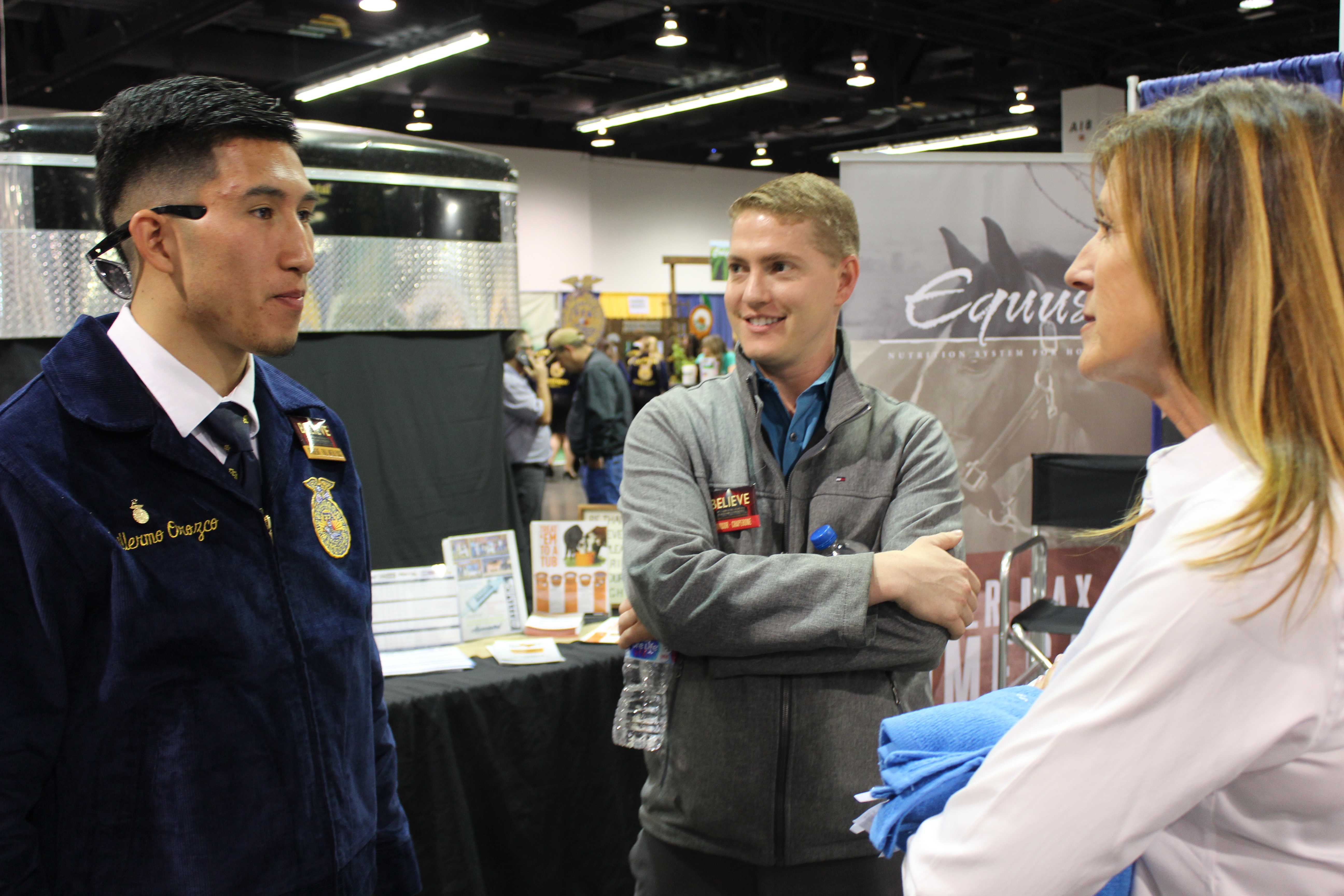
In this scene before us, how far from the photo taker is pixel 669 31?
9.54 meters

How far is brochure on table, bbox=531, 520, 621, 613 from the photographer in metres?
2.82

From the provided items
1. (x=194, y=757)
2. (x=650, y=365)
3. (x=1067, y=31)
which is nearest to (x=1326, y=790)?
(x=194, y=757)

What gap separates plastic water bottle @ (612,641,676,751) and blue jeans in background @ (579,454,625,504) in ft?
18.3

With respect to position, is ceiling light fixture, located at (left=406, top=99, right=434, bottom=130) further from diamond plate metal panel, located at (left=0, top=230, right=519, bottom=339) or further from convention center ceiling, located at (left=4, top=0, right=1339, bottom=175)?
diamond plate metal panel, located at (left=0, top=230, right=519, bottom=339)

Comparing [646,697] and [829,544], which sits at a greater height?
[829,544]

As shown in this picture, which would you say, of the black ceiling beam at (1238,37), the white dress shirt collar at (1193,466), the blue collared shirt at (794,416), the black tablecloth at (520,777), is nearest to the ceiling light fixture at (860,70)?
the black ceiling beam at (1238,37)

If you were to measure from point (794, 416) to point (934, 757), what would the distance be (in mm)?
914

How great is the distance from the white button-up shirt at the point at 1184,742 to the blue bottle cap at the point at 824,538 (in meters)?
0.80

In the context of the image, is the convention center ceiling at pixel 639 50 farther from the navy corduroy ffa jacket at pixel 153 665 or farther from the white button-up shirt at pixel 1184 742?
the white button-up shirt at pixel 1184 742

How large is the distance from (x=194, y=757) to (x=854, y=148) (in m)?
17.7

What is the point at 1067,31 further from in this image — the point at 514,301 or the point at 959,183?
the point at 514,301

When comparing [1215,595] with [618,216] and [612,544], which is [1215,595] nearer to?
[612,544]

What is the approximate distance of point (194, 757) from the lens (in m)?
1.19

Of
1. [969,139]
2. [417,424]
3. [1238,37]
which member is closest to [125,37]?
[417,424]
